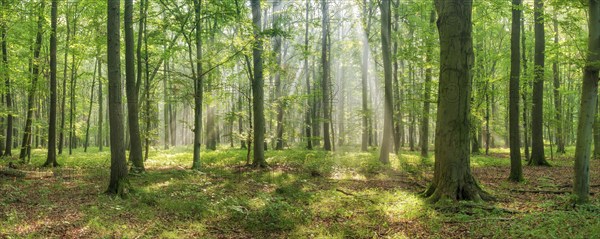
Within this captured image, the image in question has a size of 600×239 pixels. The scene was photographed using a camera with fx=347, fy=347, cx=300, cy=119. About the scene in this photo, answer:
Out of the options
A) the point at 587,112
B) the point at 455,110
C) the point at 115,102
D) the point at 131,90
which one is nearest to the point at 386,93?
the point at 455,110

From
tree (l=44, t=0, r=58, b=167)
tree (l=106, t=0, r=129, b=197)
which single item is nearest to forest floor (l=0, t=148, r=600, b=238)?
tree (l=106, t=0, r=129, b=197)

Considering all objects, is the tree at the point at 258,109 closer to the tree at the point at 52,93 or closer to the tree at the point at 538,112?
the tree at the point at 52,93

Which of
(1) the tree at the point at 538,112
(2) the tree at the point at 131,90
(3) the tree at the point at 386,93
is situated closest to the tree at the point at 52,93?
(2) the tree at the point at 131,90

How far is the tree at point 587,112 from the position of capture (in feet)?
21.5

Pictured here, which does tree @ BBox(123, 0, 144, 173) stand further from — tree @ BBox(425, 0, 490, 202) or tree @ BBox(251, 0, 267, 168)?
tree @ BBox(425, 0, 490, 202)

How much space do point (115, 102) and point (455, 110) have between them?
8.30 m

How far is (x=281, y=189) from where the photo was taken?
1006 cm

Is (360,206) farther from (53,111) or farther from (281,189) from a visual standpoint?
(53,111)

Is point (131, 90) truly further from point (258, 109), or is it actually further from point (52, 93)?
point (52, 93)

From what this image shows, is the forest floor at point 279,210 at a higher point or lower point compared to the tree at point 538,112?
lower

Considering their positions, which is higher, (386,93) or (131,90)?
(386,93)

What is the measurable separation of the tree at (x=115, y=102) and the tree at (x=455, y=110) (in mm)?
7843

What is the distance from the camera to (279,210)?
24.7ft

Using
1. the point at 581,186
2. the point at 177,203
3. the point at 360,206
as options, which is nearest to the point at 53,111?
the point at 177,203
